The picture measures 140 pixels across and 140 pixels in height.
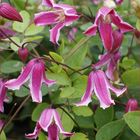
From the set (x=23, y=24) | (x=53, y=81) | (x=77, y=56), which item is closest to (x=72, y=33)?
(x=23, y=24)

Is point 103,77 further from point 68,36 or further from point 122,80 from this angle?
point 68,36

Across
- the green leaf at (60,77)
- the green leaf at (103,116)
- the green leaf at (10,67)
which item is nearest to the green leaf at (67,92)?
the green leaf at (60,77)

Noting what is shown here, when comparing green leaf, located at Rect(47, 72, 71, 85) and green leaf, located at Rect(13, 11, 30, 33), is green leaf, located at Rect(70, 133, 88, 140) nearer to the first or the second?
green leaf, located at Rect(47, 72, 71, 85)

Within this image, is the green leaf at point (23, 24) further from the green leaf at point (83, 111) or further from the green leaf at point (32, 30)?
the green leaf at point (83, 111)

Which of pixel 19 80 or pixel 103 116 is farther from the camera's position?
pixel 103 116

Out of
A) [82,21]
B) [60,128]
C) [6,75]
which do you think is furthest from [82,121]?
[82,21]

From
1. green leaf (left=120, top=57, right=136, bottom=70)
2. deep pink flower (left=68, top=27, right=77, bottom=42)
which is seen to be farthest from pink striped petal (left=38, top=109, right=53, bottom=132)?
deep pink flower (left=68, top=27, right=77, bottom=42)

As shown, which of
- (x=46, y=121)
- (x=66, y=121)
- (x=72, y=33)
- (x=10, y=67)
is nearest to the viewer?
(x=46, y=121)

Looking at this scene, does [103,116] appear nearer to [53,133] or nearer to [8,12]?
[53,133]
